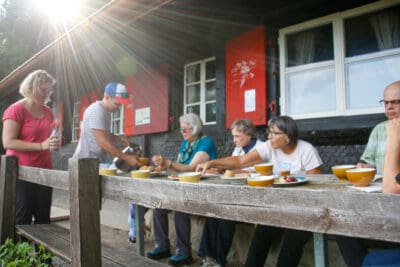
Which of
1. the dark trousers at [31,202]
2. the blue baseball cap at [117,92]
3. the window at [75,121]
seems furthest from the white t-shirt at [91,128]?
the window at [75,121]

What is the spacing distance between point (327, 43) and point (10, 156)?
10.7 feet

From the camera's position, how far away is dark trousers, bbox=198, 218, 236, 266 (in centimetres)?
257

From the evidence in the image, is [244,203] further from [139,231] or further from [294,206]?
[139,231]

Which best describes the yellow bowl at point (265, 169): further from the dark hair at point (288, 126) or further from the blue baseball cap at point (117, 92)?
the blue baseball cap at point (117, 92)

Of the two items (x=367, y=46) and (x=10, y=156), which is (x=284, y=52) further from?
(x=10, y=156)

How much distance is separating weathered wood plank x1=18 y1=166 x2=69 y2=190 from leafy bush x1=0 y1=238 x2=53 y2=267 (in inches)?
17.9

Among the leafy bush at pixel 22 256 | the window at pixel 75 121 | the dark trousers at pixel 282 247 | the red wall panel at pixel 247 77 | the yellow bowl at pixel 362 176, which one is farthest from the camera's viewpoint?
the window at pixel 75 121

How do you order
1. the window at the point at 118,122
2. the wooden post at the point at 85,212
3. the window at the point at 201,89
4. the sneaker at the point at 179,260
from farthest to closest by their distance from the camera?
the window at the point at 118,122 → the window at the point at 201,89 → the sneaker at the point at 179,260 → the wooden post at the point at 85,212

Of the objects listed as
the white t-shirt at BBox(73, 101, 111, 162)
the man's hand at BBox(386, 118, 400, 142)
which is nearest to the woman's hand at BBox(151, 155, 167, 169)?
the white t-shirt at BBox(73, 101, 111, 162)

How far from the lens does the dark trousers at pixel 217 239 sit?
2.57 metres

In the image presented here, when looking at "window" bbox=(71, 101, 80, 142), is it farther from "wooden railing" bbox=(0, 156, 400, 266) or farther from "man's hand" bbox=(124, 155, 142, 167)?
"wooden railing" bbox=(0, 156, 400, 266)

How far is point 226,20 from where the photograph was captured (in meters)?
4.22

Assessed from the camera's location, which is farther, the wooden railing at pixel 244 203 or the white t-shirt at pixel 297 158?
the white t-shirt at pixel 297 158

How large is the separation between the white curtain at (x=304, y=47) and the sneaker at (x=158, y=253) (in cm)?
250
